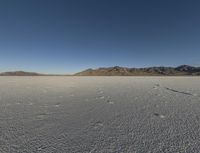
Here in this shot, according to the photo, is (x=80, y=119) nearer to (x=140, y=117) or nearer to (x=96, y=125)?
(x=96, y=125)

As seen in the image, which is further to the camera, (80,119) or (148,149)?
(80,119)

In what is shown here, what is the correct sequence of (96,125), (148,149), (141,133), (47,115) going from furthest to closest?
1. (47,115)
2. (96,125)
3. (141,133)
4. (148,149)

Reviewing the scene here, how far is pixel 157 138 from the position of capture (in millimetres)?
2861

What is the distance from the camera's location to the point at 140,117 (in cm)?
421

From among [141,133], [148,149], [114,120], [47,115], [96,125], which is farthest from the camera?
[47,115]

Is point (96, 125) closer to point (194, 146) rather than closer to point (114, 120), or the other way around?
point (114, 120)

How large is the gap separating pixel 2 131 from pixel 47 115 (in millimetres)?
1247

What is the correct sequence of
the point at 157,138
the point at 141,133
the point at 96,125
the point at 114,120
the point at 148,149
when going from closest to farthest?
the point at 148,149, the point at 157,138, the point at 141,133, the point at 96,125, the point at 114,120

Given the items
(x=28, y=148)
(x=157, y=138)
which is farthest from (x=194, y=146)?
(x=28, y=148)

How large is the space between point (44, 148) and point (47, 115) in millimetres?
1896

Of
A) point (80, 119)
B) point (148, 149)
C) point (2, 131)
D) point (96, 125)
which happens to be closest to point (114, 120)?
point (96, 125)

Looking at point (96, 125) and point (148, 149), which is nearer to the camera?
point (148, 149)

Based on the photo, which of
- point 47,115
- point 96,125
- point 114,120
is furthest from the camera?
point 47,115

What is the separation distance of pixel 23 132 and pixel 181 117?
3.60 m
